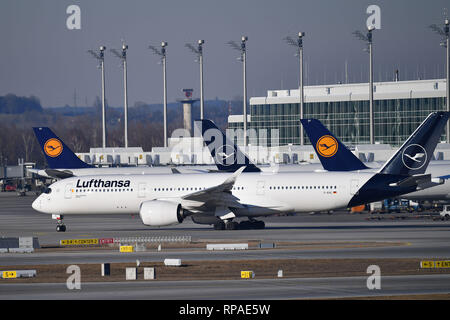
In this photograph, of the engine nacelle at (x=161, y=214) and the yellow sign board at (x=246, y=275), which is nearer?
the yellow sign board at (x=246, y=275)

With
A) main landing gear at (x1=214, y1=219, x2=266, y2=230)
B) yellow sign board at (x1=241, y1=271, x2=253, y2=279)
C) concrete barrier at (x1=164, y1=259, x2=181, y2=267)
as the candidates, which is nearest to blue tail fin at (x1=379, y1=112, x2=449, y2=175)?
main landing gear at (x1=214, y1=219, x2=266, y2=230)

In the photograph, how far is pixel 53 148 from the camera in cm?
7006

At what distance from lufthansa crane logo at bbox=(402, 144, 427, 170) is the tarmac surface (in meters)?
3.76

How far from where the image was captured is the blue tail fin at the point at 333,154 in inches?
2366

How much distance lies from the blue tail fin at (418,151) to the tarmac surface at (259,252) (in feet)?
11.7

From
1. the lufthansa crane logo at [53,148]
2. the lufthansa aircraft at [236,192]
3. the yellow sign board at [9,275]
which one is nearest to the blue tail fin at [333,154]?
the lufthansa aircraft at [236,192]

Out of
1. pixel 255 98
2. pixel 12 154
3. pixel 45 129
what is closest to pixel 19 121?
pixel 12 154

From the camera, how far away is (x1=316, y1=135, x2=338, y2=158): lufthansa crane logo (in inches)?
2402

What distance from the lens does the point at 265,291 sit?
84.2ft

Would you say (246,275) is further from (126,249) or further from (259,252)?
(126,249)

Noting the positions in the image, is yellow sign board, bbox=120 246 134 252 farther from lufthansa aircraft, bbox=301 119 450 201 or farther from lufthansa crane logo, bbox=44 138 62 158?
lufthansa crane logo, bbox=44 138 62 158

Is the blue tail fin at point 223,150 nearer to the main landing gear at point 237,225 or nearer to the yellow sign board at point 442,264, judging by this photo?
the main landing gear at point 237,225
